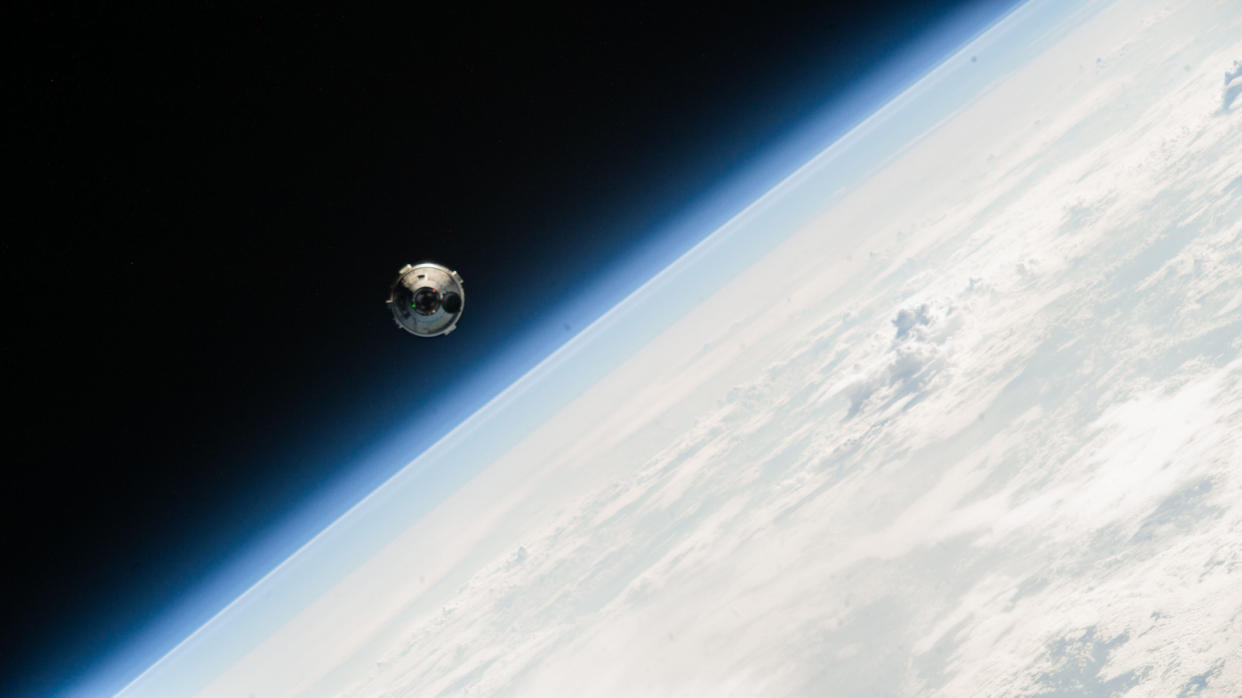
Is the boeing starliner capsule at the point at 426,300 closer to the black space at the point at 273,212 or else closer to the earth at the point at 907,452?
the black space at the point at 273,212

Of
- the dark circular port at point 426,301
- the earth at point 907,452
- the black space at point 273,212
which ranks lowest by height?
the earth at point 907,452

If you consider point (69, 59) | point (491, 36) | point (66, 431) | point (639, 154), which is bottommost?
point (639, 154)

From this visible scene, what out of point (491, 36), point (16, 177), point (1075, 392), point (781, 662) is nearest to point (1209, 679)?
point (781, 662)

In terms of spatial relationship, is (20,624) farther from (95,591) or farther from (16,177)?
(16,177)

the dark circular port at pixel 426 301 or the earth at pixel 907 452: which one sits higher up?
the dark circular port at pixel 426 301

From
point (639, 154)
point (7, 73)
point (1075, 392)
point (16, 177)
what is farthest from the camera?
point (1075, 392)

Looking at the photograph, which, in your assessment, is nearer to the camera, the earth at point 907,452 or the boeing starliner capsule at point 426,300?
the boeing starliner capsule at point 426,300

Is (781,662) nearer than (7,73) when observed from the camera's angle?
No

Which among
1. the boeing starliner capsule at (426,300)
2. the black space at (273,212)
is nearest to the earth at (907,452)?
the black space at (273,212)
